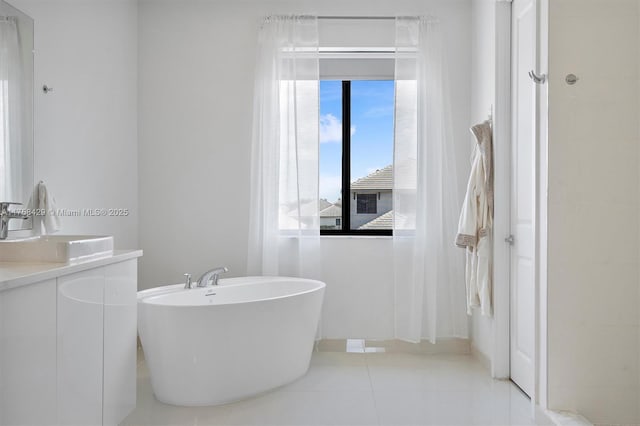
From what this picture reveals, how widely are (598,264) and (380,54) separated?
226cm

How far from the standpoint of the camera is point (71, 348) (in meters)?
1.70

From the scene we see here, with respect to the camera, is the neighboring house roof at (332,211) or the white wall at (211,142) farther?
the neighboring house roof at (332,211)

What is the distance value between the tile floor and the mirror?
1.27 metres

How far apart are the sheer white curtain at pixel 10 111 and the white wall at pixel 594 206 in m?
2.47

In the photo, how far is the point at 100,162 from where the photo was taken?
3.13m

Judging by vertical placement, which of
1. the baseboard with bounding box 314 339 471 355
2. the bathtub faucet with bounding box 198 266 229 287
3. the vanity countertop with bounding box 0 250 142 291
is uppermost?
the vanity countertop with bounding box 0 250 142 291

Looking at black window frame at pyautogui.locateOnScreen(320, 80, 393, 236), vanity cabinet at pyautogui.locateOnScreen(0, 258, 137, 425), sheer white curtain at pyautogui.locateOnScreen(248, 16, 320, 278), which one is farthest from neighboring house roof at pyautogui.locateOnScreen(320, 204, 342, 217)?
vanity cabinet at pyautogui.locateOnScreen(0, 258, 137, 425)

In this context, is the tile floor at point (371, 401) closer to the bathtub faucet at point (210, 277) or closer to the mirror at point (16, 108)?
the bathtub faucet at point (210, 277)

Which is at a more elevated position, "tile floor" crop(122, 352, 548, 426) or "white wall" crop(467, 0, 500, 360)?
"white wall" crop(467, 0, 500, 360)

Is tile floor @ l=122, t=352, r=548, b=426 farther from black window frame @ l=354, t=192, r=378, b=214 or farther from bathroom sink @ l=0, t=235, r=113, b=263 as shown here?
black window frame @ l=354, t=192, r=378, b=214

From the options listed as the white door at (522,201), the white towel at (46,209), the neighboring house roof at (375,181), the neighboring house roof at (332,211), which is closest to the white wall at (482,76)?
the white door at (522,201)

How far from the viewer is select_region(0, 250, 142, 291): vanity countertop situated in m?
1.39

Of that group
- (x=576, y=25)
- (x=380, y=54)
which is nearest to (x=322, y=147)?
(x=380, y=54)

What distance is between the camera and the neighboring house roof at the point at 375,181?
13.3 feet
